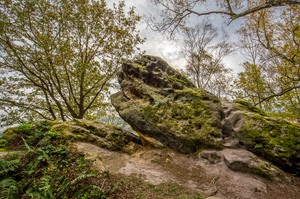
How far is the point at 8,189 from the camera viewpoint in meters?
4.05

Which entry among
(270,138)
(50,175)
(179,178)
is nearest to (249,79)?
(270,138)

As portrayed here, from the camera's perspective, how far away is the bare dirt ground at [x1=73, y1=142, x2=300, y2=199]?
16.2 ft

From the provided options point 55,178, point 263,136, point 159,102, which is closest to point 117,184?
point 55,178

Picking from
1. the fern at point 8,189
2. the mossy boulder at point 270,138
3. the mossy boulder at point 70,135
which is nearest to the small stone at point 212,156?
the mossy boulder at point 270,138

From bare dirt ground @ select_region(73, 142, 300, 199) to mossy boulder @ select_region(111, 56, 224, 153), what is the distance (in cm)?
84

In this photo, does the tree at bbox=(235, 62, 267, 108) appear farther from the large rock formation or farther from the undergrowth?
the undergrowth

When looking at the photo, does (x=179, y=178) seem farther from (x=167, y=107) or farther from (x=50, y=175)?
(x=50, y=175)

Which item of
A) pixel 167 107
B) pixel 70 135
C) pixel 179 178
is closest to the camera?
pixel 179 178

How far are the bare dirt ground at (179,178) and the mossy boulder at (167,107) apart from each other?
33.0 inches

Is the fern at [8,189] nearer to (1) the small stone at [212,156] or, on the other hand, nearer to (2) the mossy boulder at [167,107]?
(2) the mossy boulder at [167,107]

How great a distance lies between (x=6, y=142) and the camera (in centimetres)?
696

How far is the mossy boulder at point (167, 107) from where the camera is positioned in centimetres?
753

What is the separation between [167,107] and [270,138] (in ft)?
15.1

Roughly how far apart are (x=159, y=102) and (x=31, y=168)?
19.3 ft
